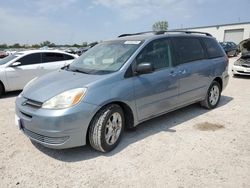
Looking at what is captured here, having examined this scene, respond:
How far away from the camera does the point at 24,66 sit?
7.36 metres

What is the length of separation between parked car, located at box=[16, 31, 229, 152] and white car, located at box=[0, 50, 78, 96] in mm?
3627

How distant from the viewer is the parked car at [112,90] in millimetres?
3045

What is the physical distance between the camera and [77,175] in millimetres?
2920

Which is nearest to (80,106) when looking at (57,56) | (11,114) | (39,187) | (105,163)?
(105,163)

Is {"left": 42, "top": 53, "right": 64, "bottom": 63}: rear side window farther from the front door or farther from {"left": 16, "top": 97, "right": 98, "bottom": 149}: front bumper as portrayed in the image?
{"left": 16, "top": 97, "right": 98, "bottom": 149}: front bumper

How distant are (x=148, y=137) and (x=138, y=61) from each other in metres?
1.29

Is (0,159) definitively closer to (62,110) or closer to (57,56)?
(62,110)

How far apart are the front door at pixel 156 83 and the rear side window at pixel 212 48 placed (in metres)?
1.56

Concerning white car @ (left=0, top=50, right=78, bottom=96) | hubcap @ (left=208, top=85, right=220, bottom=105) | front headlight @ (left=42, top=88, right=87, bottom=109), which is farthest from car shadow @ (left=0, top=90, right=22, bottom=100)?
hubcap @ (left=208, top=85, right=220, bottom=105)

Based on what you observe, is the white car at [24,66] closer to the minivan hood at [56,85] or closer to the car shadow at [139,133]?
the minivan hood at [56,85]

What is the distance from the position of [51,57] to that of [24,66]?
98 centimetres

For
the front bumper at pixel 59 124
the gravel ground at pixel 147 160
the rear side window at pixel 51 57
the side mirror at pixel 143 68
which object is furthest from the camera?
the rear side window at pixel 51 57

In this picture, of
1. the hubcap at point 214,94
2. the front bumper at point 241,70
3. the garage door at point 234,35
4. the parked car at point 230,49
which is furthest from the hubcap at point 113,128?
the garage door at point 234,35

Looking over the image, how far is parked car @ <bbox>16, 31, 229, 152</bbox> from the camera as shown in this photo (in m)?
3.04
